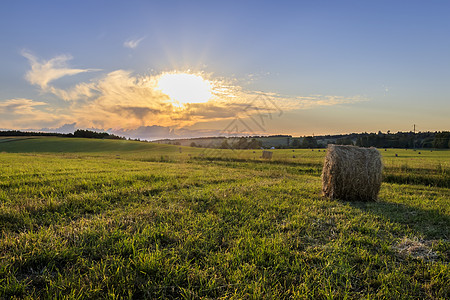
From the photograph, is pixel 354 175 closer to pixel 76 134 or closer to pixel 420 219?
pixel 420 219

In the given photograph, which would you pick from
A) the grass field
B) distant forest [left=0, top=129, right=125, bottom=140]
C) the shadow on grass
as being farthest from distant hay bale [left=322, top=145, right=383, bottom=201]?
distant forest [left=0, top=129, right=125, bottom=140]

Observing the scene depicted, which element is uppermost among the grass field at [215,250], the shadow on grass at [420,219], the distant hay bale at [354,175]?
the distant hay bale at [354,175]

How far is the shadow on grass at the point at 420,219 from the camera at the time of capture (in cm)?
506

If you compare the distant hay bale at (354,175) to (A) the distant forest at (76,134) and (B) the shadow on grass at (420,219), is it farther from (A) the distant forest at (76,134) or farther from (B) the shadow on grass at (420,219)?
(A) the distant forest at (76,134)

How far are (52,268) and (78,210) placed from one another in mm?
2872

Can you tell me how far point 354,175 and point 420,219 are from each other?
290cm

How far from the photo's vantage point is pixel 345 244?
4.22m

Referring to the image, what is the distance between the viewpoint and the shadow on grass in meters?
5.06

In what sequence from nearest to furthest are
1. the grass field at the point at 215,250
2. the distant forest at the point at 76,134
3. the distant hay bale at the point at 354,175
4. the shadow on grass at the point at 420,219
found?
1. the grass field at the point at 215,250
2. the shadow on grass at the point at 420,219
3. the distant hay bale at the point at 354,175
4. the distant forest at the point at 76,134

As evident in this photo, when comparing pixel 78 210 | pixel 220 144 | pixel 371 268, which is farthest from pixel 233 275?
pixel 220 144

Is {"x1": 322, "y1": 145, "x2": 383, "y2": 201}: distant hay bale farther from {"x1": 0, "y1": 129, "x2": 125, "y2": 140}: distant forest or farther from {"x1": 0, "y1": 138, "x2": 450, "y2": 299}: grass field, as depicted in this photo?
{"x1": 0, "y1": 129, "x2": 125, "y2": 140}: distant forest

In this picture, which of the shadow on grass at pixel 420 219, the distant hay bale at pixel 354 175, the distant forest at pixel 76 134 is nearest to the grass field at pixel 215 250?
the shadow on grass at pixel 420 219

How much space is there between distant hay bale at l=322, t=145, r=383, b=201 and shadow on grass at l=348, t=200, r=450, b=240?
131cm

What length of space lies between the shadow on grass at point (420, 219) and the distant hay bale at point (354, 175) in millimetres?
1311
